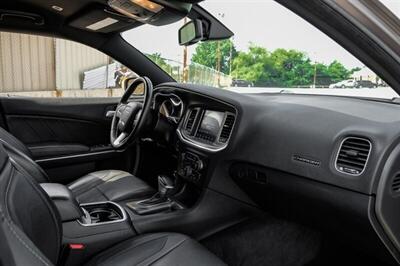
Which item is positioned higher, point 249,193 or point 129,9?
point 129,9

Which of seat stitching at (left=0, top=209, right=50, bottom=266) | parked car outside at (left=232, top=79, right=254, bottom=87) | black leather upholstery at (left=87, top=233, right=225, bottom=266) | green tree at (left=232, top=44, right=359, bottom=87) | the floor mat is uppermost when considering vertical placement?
green tree at (left=232, top=44, right=359, bottom=87)

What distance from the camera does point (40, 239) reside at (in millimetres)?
930

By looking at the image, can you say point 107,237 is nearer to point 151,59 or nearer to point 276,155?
point 276,155

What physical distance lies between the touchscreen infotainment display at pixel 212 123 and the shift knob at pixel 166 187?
0.35 m

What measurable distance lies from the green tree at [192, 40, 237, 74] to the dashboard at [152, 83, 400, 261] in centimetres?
35

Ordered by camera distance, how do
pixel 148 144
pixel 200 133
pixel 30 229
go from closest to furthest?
pixel 30 229
pixel 200 133
pixel 148 144

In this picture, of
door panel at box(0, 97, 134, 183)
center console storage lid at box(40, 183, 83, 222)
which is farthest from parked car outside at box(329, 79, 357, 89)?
door panel at box(0, 97, 134, 183)

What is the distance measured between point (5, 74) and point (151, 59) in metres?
1.27

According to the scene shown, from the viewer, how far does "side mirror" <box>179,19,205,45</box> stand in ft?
7.08

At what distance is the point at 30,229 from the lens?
861 millimetres

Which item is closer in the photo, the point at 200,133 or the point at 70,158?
the point at 200,133

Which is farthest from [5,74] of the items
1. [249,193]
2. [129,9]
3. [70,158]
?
[249,193]

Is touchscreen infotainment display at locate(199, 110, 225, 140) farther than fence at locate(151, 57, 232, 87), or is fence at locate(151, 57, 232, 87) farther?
fence at locate(151, 57, 232, 87)

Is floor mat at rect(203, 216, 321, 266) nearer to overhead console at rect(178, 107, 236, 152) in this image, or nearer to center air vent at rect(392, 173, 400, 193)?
overhead console at rect(178, 107, 236, 152)
